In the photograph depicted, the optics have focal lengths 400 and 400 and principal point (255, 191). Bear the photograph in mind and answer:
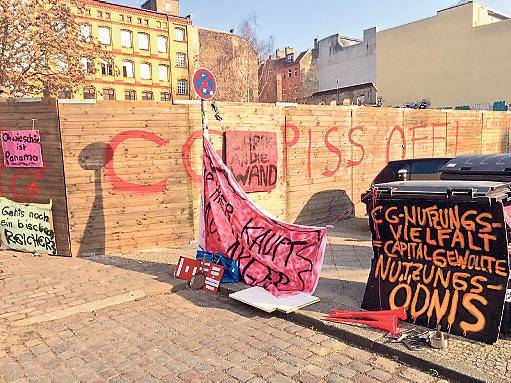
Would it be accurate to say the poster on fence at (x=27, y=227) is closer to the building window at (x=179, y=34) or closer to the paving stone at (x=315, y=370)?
the paving stone at (x=315, y=370)

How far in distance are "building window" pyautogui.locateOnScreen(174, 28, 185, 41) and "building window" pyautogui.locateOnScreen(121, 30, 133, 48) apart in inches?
230

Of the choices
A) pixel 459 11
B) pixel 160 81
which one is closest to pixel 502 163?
pixel 459 11

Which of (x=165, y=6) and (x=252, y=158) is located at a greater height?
Result: (x=165, y=6)

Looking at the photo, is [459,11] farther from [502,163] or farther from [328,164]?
[502,163]

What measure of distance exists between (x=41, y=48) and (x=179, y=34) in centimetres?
4046

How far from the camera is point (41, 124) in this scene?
7.72 meters

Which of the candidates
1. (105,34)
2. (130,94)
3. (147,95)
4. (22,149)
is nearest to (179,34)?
(147,95)

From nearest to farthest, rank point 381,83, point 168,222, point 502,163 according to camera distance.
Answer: point 502,163, point 168,222, point 381,83

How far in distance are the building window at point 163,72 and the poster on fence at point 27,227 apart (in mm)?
46015

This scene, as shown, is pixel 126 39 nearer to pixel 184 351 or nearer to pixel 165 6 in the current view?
pixel 165 6

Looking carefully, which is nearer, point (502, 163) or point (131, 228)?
point (502, 163)

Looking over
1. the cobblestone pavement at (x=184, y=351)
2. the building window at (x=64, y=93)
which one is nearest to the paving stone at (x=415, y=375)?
the cobblestone pavement at (x=184, y=351)

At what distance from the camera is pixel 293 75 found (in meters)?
57.8

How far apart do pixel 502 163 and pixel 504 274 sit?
301 cm
